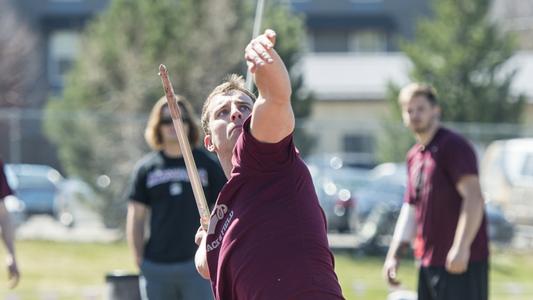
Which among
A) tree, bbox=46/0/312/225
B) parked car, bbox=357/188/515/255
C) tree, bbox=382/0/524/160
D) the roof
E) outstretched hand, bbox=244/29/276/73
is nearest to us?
outstretched hand, bbox=244/29/276/73

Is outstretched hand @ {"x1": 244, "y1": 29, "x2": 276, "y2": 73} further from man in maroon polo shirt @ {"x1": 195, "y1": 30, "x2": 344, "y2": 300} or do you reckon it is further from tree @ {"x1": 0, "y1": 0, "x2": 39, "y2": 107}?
tree @ {"x1": 0, "y1": 0, "x2": 39, "y2": 107}

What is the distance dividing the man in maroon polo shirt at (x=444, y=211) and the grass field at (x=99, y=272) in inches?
244

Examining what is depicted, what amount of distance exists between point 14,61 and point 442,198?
99.3 feet

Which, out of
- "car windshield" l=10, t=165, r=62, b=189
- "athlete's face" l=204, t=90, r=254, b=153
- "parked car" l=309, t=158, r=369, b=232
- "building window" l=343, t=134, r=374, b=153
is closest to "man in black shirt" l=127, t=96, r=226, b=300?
"athlete's face" l=204, t=90, r=254, b=153

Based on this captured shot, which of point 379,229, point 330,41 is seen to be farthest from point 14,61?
point 379,229

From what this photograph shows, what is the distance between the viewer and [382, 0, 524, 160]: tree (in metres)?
25.6

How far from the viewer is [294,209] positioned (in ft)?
13.0

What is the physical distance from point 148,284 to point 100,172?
1222cm

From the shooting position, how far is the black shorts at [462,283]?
751 centimetres

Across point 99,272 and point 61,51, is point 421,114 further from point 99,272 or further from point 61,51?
point 61,51

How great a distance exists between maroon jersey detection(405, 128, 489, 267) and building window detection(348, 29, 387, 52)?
41569 millimetres

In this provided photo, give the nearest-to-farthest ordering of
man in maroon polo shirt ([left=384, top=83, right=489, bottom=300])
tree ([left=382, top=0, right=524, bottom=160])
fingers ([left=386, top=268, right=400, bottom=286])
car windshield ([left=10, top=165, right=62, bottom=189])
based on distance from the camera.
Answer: man in maroon polo shirt ([left=384, top=83, right=489, bottom=300]) < fingers ([left=386, top=268, right=400, bottom=286]) < car windshield ([left=10, top=165, right=62, bottom=189]) < tree ([left=382, top=0, right=524, bottom=160])

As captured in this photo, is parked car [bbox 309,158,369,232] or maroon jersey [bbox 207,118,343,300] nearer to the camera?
maroon jersey [bbox 207,118,343,300]

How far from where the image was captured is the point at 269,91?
3.61 m
